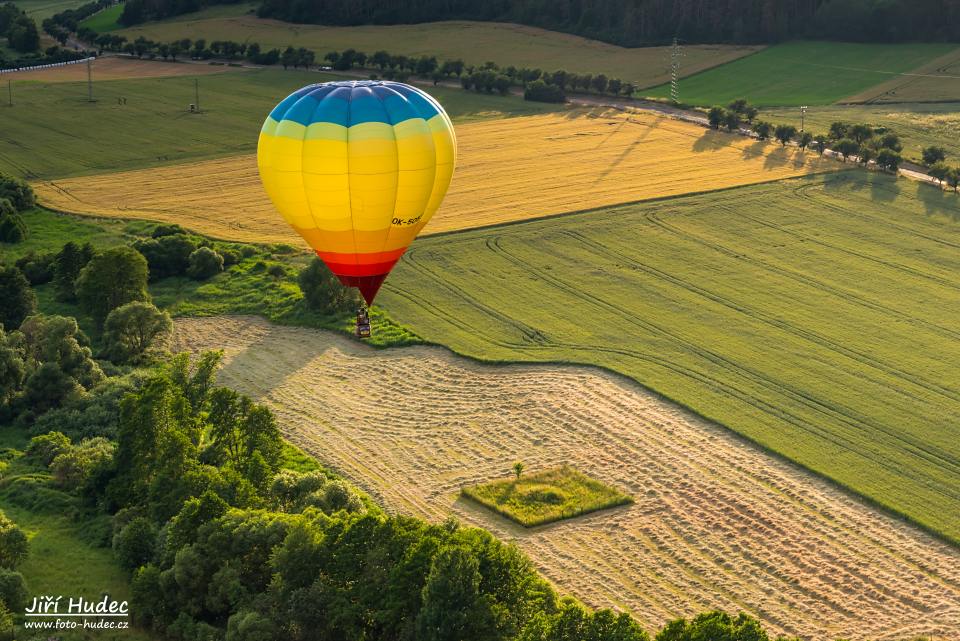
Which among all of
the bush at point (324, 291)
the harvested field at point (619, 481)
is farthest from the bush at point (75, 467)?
the bush at point (324, 291)

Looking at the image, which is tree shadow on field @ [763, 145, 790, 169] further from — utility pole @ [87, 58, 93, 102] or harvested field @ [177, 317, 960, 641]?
utility pole @ [87, 58, 93, 102]

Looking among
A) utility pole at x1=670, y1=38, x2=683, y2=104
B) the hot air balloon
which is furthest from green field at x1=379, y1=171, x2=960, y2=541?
utility pole at x1=670, y1=38, x2=683, y2=104

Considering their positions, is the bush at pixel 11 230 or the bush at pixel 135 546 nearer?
the bush at pixel 135 546

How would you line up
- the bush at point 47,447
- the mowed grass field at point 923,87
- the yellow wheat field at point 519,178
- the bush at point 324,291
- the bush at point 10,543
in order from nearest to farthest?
the bush at point 10,543, the bush at point 47,447, the bush at point 324,291, the yellow wheat field at point 519,178, the mowed grass field at point 923,87

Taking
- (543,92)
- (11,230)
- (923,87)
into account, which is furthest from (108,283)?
(923,87)

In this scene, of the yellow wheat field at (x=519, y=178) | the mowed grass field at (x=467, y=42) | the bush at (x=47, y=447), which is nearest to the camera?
the bush at (x=47, y=447)

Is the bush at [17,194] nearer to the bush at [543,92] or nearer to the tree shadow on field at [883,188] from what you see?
the bush at [543,92]
